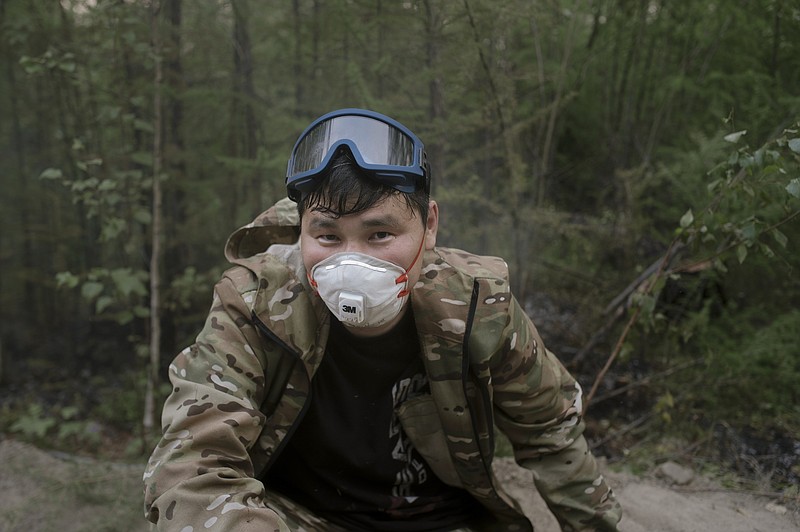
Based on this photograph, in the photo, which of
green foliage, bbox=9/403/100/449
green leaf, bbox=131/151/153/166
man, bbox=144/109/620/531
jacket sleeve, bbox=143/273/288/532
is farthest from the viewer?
green foliage, bbox=9/403/100/449

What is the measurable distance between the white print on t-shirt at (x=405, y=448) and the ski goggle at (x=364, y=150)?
66cm

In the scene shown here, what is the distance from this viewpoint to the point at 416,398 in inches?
76.2

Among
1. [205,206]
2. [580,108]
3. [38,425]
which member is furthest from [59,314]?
[580,108]

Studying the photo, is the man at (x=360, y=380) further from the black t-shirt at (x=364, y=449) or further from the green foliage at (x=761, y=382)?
the green foliage at (x=761, y=382)

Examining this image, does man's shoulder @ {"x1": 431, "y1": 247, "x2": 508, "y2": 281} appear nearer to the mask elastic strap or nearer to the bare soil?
the mask elastic strap

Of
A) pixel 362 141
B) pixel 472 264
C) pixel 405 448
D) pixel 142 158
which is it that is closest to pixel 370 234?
pixel 362 141

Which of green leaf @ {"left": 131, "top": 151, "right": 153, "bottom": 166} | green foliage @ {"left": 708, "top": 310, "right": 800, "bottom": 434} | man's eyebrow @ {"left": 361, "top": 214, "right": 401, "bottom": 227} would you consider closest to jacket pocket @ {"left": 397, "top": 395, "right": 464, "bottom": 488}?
man's eyebrow @ {"left": 361, "top": 214, "right": 401, "bottom": 227}

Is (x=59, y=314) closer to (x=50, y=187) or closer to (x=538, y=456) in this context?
(x=50, y=187)

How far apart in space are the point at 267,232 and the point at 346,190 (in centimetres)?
57

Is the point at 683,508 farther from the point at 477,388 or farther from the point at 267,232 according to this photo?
the point at 267,232

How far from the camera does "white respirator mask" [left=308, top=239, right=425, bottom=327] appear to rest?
1655mm

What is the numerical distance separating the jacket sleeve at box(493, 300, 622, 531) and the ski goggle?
572mm

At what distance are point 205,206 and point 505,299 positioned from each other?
3258 mm

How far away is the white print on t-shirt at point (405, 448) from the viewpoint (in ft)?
6.40
